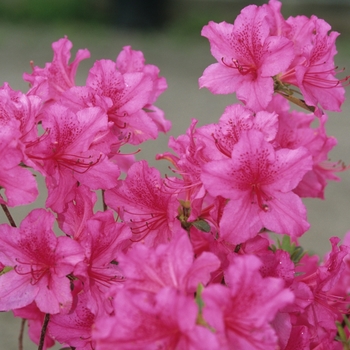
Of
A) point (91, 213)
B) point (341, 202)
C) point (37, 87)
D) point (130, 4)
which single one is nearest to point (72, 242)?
point (91, 213)

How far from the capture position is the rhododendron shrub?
55 centimetres

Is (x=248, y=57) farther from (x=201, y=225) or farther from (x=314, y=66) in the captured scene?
(x=201, y=225)

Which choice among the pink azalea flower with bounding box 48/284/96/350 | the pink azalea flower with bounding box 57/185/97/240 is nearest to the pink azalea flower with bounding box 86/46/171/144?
the pink azalea flower with bounding box 57/185/97/240

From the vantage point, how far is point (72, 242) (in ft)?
2.15

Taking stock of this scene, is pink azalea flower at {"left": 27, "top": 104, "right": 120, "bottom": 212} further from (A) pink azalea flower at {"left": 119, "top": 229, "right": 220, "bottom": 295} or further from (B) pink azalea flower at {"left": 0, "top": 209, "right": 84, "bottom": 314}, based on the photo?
(A) pink azalea flower at {"left": 119, "top": 229, "right": 220, "bottom": 295}

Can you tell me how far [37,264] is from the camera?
0.68 metres

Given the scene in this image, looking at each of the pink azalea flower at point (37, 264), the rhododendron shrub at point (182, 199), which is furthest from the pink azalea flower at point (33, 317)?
the pink azalea flower at point (37, 264)

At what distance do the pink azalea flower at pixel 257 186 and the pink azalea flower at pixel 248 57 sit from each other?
0.34 ft

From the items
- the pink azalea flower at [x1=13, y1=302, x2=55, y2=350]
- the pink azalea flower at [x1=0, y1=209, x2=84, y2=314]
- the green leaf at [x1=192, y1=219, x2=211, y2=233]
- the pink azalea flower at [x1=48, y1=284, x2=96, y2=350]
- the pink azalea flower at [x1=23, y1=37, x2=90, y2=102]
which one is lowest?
the pink azalea flower at [x1=13, y1=302, x2=55, y2=350]

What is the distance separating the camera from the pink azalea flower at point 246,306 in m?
0.50

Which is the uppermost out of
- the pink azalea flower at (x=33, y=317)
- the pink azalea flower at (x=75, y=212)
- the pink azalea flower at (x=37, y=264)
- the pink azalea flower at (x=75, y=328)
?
the pink azalea flower at (x=75, y=212)

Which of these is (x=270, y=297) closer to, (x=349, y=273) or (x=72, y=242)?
(x=72, y=242)

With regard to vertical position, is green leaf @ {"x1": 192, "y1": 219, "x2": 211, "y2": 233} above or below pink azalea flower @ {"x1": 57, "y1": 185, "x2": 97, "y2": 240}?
above

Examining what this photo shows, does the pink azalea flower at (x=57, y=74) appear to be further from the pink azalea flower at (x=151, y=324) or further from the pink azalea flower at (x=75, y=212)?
the pink azalea flower at (x=151, y=324)
